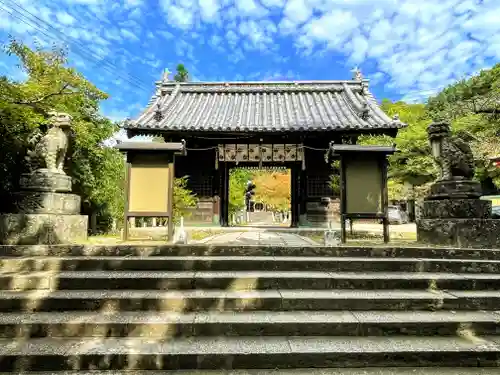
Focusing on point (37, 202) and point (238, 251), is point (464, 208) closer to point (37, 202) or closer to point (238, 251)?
point (238, 251)

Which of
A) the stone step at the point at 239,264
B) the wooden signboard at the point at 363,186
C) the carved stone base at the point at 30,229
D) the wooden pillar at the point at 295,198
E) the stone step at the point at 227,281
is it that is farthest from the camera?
the wooden pillar at the point at 295,198

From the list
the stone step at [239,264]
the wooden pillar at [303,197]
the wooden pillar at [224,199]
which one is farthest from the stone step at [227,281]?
the wooden pillar at [224,199]

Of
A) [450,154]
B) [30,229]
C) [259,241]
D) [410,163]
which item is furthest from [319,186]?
[410,163]

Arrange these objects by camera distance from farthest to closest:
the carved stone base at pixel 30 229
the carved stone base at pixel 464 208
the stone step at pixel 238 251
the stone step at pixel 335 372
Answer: the carved stone base at pixel 464 208
the carved stone base at pixel 30 229
the stone step at pixel 238 251
the stone step at pixel 335 372

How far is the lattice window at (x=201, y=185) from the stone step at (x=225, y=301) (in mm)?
8244

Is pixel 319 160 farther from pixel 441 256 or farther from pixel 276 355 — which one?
pixel 276 355

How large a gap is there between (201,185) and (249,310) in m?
8.75

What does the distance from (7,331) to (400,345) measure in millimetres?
3957

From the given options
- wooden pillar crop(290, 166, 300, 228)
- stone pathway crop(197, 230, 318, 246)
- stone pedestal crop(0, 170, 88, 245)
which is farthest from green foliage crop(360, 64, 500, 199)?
stone pedestal crop(0, 170, 88, 245)

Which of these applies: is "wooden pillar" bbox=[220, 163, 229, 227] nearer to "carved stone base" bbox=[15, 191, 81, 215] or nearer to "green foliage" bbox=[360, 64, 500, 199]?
Result: "green foliage" bbox=[360, 64, 500, 199]

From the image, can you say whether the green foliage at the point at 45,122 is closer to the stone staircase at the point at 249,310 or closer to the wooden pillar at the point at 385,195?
the stone staircase at the point at 249,310

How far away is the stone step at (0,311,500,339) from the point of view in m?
2.99

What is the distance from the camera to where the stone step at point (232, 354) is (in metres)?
2.61

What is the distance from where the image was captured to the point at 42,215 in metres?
4.88
